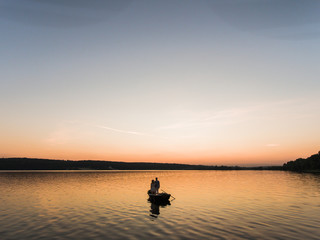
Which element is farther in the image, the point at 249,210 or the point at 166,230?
the point at 249,210

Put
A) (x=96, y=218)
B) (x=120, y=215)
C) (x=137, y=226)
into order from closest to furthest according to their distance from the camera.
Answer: (x=137, y=226) < (x=96, y=218) < (x=120, y=215)

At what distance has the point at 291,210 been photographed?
104 feet

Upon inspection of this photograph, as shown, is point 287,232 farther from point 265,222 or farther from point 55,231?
point 55,231

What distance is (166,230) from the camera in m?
21.2

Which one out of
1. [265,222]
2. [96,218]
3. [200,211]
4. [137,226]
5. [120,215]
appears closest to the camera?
[137,226]

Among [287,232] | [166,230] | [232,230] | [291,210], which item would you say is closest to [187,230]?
[166,230]

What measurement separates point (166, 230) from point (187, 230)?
1953 millimetres

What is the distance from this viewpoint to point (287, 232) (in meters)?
20.9

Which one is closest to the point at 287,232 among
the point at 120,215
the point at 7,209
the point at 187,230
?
the point at 187,230

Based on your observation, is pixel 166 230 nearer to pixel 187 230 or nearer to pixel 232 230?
pixel 187 230

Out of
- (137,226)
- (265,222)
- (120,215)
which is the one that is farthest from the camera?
(120,215)

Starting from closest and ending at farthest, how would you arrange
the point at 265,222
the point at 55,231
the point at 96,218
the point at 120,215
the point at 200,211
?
the point at 55,231 → the point at 265,222 → the point at 96,218 → the point at 120,215 → the point at 200,211

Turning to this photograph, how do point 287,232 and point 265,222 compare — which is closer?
point 287,232

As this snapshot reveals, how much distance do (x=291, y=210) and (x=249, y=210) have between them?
19.1ft
